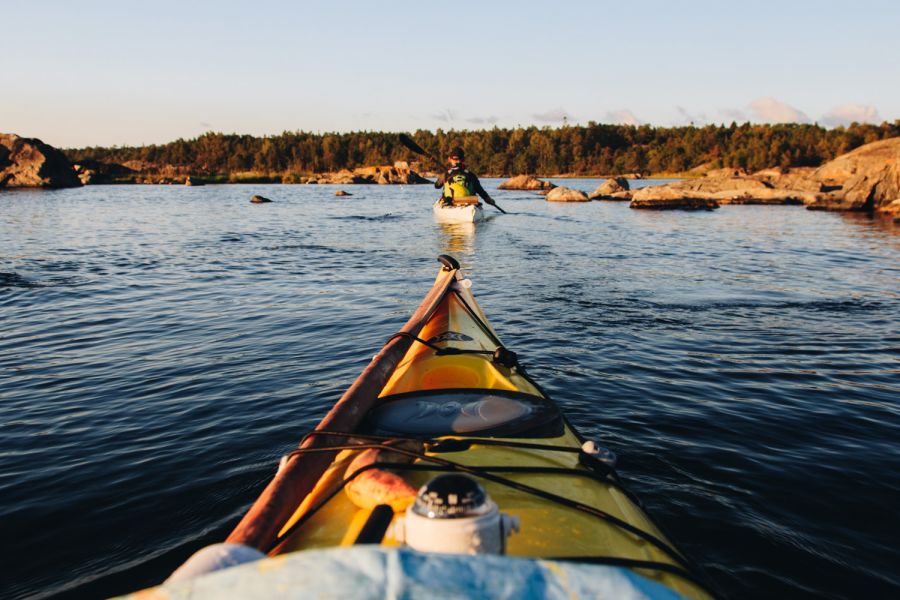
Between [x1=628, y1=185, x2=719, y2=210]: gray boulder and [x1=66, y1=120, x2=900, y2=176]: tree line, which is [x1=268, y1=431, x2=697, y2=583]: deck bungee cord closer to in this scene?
[x1=628, y1=185, x2=719, y2=210]: gray boulder

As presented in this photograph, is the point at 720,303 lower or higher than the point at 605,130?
lower

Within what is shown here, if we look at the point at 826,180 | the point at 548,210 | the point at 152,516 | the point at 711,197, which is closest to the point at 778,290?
the point at 152,516

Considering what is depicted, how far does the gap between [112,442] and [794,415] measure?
628cm

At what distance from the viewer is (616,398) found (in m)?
5.85

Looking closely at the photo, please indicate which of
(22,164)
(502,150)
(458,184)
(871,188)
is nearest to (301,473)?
(458,184)

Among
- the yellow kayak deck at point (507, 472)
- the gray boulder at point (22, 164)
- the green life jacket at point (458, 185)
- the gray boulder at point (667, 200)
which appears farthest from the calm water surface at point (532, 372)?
the gray boulder at point (22, 164)

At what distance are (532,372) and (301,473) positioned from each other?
14.5ft

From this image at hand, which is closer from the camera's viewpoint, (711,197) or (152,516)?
(152,516)

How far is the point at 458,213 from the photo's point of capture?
2372cm

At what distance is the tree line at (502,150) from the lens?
115m

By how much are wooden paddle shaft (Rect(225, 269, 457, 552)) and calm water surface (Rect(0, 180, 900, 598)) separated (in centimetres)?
120

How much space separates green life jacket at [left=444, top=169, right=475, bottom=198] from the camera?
957 inches

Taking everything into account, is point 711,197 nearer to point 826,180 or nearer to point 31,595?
point 826,180

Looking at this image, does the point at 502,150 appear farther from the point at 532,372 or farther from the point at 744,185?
the point at 532,372
